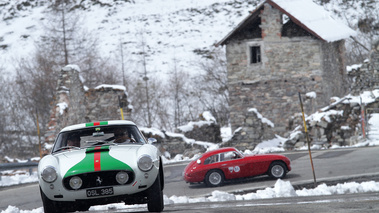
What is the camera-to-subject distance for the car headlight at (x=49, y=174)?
8.23 m

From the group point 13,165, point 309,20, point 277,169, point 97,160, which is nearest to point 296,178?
point 277,169

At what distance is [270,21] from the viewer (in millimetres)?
36969

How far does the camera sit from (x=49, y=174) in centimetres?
827

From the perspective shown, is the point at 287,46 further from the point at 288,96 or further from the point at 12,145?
the point at 12,145

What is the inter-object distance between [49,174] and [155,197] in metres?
1.56

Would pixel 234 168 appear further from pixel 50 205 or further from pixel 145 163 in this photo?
pixel 50 205

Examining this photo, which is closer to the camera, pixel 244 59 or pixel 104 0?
pixel 244 59

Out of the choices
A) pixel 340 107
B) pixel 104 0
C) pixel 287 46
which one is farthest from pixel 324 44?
pixel 104 0

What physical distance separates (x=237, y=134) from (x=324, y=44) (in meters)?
10.4

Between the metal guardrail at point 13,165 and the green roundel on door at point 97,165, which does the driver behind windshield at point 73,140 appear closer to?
the green roundel on door at point 97,165

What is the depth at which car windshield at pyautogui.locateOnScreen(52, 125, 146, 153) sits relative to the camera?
9.61 metres

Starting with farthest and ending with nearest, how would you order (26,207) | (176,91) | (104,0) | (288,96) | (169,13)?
1. (104,0)
2. (169,13)
3. (176,91)
4. (288,96)
5. (26,207)

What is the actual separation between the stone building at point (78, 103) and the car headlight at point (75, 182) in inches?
731

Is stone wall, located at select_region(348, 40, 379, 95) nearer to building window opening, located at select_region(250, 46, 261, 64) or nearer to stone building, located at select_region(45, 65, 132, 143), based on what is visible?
building window opening, located at select_region(250, 46, 261, 64)
